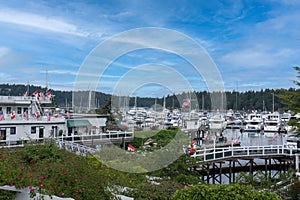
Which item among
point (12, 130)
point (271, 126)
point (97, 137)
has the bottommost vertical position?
A: point (271, 126)

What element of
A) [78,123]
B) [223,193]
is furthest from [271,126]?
[223,193]

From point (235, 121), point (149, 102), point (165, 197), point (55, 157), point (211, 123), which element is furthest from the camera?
point (235, 121)

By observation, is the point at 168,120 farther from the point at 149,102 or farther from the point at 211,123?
the point at 149,102

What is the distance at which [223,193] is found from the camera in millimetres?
7637

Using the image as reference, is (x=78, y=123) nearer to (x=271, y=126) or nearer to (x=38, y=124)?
(x=38, y=124)

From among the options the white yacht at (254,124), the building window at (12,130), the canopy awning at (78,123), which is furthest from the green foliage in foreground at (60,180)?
the white yacht at (254,124)

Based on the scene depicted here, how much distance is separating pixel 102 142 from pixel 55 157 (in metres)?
22.1

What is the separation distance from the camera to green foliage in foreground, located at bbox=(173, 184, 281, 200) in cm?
746

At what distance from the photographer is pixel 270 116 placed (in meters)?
82.6

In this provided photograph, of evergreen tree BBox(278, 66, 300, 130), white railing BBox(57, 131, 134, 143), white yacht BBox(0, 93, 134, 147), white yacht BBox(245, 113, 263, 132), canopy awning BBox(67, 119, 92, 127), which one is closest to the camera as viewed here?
evergreen tree BBox(278, 66, 300, 130)

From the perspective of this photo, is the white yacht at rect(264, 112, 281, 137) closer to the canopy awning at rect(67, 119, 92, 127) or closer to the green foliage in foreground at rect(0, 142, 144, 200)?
the canopy awning at rect(67, 119, 92, 127)

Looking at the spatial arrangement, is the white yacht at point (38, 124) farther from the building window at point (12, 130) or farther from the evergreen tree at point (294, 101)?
the evergreen tree at point (294, 101)

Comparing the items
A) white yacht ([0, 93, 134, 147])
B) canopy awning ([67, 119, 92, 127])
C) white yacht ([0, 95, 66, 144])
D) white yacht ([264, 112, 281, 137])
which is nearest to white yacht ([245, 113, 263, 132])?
white yacht ([264, 112, 281, 137])

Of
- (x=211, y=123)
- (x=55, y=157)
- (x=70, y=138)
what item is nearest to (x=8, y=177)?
(x=55, y=157)
